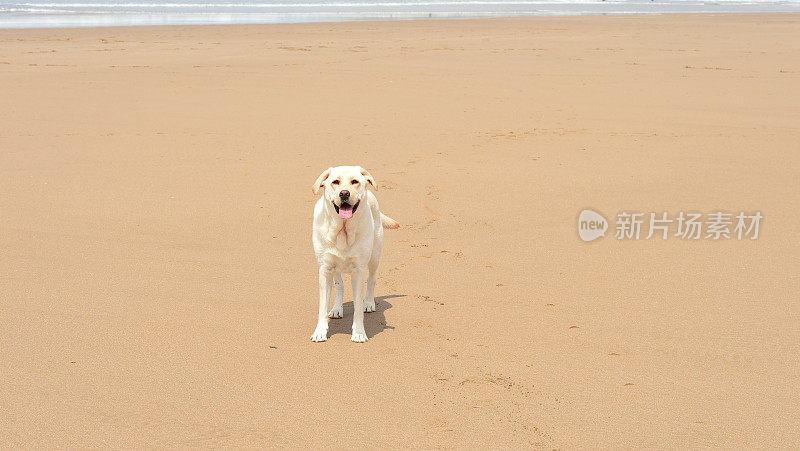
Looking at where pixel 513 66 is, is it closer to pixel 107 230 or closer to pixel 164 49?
pixel 164 49

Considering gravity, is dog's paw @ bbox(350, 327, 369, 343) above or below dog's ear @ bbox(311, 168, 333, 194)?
below

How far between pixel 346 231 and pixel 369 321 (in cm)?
89

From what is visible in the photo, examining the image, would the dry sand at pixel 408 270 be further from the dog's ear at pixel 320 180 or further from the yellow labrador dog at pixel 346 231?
the dog's ear at pixel 320 180

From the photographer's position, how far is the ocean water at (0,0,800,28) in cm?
3325

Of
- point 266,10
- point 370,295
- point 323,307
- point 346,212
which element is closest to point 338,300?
point 370,295

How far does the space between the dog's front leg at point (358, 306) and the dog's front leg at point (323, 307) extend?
175 millimetres

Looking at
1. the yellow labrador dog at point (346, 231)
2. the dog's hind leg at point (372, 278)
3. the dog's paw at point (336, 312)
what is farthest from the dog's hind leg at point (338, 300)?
the yellow labrador dog at point (346, 231)

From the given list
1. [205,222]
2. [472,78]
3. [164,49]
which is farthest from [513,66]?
[205,222]

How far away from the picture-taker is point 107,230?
7.51 meters

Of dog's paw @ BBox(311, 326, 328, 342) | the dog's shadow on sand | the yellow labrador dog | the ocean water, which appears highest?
the ocean water

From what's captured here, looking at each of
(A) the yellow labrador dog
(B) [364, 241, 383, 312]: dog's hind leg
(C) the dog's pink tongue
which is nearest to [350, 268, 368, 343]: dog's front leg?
(A) the yellow labrador dog

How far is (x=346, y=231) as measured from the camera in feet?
16.6

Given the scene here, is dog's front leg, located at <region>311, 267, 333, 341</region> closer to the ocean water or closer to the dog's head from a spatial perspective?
the dog's head

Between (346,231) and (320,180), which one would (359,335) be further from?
(320,180)
